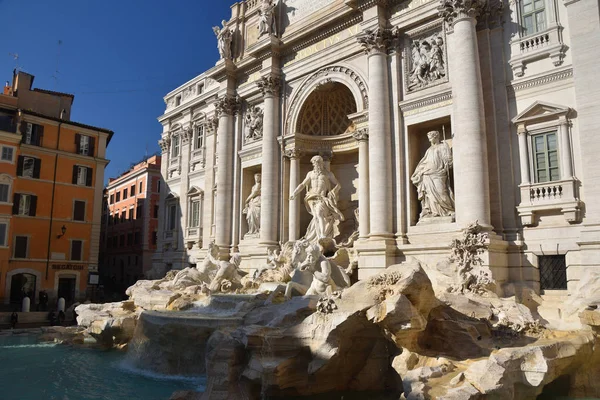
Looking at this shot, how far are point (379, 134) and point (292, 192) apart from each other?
511 cm

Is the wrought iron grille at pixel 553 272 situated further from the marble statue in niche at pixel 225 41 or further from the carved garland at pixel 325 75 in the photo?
the marble statue in niche at pixel 225 41

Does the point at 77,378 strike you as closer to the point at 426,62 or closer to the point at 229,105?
the point at 426,62

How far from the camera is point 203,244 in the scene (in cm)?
2461

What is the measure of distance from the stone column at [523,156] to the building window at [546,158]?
0.20 meters

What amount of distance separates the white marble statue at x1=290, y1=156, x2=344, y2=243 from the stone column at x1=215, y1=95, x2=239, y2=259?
17.0 feet

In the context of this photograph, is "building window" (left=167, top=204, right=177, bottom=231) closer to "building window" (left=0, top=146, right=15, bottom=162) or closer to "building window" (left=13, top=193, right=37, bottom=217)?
"building window" (left=13, top=193, right=37, bottom=217)

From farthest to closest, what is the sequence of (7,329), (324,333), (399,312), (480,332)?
(7,329), (480,332), (324,333), (399,312)

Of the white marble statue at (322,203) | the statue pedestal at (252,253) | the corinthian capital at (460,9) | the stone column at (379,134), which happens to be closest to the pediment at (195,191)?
the statue pedestal at (252,253)

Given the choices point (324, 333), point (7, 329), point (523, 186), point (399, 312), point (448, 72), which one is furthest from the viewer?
point (7, 329)

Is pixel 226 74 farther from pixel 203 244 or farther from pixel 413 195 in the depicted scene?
pixel 413 195

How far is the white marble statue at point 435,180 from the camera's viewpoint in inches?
578

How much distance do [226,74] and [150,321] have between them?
14.3 m

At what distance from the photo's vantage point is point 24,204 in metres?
27.9

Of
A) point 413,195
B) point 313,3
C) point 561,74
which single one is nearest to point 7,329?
point 413,195
